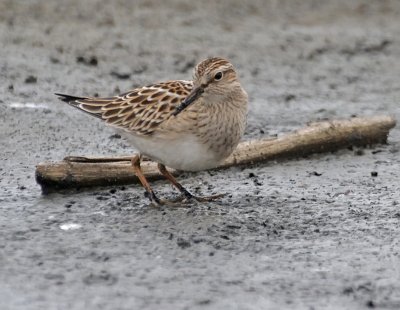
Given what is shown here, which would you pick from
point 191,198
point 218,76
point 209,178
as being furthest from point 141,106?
point 209,178

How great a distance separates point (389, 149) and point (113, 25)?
19.0 feet

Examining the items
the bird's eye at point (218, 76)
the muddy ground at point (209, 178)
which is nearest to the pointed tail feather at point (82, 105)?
the muddy ground at point (209, 178)

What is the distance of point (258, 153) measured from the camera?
998 cm

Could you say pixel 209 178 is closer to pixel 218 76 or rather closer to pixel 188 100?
pixel 218 76

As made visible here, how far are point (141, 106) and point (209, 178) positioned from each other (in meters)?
1.10

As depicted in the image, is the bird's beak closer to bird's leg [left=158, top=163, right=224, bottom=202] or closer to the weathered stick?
bird's leg [left=158, top=163, right=224, bottom=202]

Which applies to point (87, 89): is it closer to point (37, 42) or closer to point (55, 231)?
point (37, 42)

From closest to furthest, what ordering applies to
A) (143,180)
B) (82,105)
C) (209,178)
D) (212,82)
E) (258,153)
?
(212,82), (143,180), (82,105), (209,178), (258,153)

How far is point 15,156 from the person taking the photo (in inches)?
403

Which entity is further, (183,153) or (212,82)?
(212,82)

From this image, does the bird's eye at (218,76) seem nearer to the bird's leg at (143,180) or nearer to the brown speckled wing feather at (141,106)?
the brown speckled wing feather at (141,106)

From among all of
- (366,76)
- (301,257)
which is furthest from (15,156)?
(366,76)

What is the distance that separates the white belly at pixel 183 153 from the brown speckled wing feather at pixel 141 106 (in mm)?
194

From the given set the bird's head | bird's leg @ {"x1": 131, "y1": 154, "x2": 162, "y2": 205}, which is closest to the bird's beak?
the bird's head
